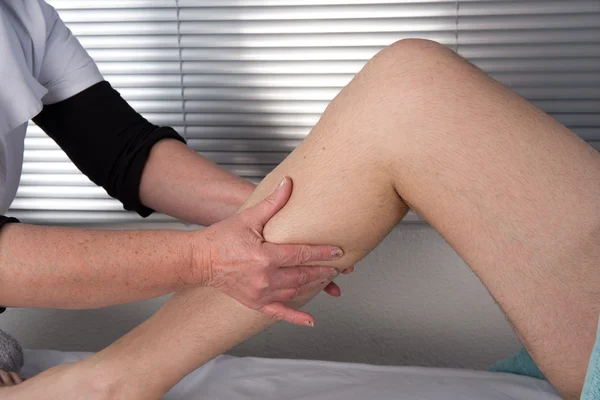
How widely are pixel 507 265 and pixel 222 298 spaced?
0.42 metres

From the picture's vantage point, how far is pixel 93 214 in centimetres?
183

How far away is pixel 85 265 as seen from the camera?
1070mm

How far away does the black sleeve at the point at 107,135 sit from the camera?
1.44m

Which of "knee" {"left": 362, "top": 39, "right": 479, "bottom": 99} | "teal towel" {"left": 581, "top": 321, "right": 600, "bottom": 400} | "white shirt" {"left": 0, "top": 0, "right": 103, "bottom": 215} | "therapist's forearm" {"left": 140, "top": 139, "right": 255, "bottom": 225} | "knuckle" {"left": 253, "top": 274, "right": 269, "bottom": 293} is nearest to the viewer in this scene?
"teal towel" {"left": 581, "top": 321, "right": 600, "bottom": 400}

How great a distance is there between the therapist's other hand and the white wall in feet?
2.12

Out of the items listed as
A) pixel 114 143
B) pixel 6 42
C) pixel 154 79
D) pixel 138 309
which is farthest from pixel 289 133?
pixel 6 42

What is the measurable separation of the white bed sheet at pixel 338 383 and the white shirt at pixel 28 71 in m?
0.42

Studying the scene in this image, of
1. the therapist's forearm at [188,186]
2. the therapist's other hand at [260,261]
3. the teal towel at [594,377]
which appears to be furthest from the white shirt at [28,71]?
the teal towel at [594,377]

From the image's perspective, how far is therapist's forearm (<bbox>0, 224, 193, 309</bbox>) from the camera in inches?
41.9

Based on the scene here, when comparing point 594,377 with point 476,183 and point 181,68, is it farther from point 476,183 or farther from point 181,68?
point 181,68

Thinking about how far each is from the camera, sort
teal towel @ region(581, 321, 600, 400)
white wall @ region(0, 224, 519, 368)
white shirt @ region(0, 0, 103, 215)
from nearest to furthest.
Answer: teal towel @ region(581, 321, 600, 400)
white shirt @ region(0, 0, 103, 215)
white wall @ region(0, 224, 519, 368)

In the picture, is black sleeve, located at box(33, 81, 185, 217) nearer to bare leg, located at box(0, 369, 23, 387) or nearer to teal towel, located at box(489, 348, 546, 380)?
bare leg, located at box(0, 369, 23, 387)

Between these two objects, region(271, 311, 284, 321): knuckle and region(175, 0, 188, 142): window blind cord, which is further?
region(175, 0, 188, 142): window blind cord

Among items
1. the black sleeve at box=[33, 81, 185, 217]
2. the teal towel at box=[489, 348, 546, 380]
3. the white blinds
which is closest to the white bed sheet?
the teal towel at box=[489, 348, 546, 380]
